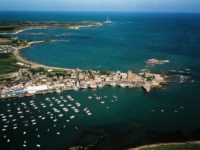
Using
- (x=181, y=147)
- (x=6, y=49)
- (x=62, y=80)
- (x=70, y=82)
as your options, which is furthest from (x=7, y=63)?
(x=181, y=147)

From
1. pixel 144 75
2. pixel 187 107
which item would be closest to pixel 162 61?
pixel 144 75

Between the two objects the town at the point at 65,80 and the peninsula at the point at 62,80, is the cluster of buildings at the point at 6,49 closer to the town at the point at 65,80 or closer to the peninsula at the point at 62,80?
the peninsula at the point at 62,80

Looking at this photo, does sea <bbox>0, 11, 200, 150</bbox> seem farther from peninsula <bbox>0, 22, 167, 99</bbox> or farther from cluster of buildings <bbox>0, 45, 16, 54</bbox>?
cluster of buildings <bbox>0, 45, 16, 54</bbox>

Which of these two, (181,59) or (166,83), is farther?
(181,59)

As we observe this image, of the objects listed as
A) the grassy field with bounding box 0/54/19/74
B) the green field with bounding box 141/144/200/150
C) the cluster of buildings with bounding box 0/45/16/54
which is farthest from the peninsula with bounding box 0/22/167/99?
the cluster of buildings with bounding box 0/45/16/54

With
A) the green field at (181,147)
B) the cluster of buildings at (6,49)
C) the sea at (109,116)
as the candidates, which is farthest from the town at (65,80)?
the cluster of buildings at (6,49)

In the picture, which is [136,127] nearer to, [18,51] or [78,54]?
[78,54]
